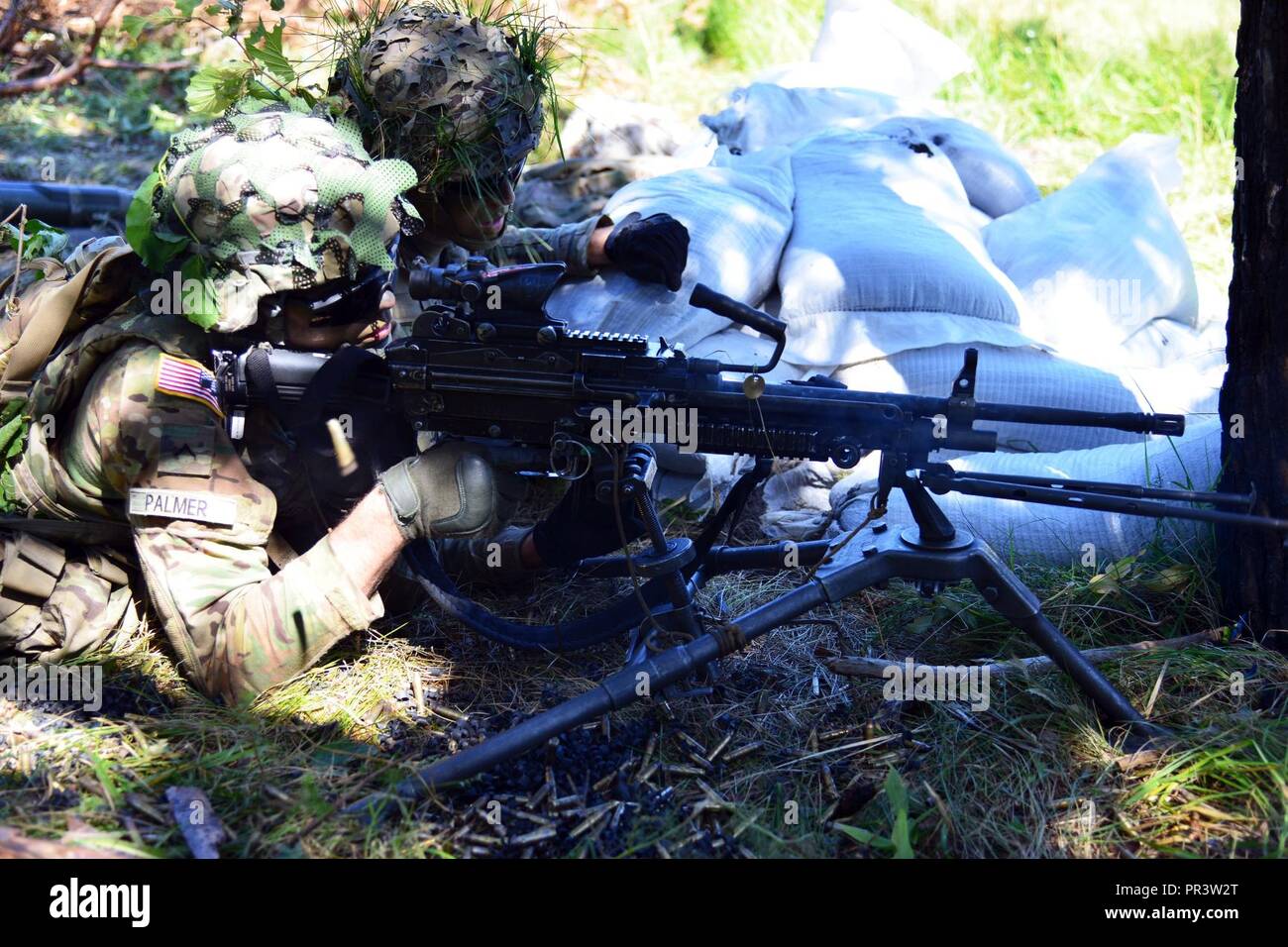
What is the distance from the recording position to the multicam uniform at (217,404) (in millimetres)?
2801

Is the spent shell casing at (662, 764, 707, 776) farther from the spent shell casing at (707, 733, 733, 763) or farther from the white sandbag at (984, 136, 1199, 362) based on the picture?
the white sandbag at (984, 136, 1199, 362)

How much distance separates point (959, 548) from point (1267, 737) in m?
0.81

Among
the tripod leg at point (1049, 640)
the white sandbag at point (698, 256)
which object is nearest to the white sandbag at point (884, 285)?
the white sandbag at point (698, 256)

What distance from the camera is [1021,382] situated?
3.99m

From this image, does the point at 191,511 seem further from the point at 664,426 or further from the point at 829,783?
the point at 829,783

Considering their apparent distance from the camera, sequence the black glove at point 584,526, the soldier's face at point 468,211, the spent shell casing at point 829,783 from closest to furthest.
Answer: the spent shell casing at point 829,783, the black glove at point 584,526, the soldier's face at point 468,211

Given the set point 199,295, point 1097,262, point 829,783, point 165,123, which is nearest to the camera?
point 829,783

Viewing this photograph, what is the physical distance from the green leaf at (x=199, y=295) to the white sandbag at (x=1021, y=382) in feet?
7.25

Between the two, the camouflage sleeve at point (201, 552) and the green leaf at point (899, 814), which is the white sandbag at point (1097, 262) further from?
the camouflage sleeve at point (201, 552)

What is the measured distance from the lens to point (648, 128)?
5.95 meters

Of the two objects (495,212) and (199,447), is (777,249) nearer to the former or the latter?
(495,212)

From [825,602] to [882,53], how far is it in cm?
419

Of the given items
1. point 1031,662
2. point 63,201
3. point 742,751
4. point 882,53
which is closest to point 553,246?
point 742,751

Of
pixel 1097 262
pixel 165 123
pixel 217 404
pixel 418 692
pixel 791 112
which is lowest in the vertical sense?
pixel 418 692
